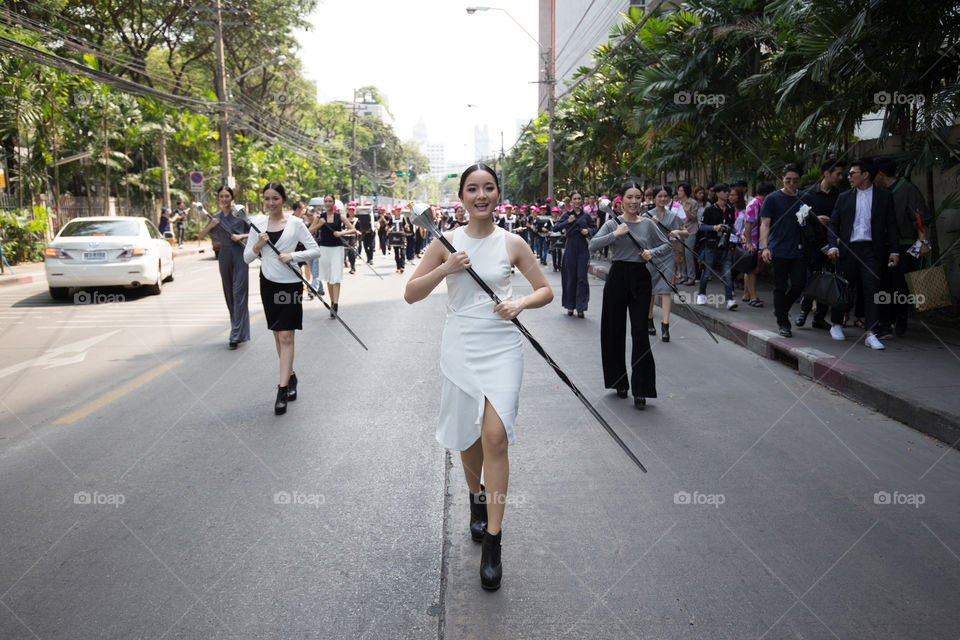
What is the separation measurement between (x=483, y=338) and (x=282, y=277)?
363 centimetres

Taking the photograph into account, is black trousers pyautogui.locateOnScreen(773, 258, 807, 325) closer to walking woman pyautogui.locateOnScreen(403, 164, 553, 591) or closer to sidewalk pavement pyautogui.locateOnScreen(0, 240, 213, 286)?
walking woman pyautogui.locateOnScreen(403, 164, 553, 591)

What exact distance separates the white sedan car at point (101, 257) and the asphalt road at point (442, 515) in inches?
263

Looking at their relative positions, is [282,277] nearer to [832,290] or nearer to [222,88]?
[832,290]

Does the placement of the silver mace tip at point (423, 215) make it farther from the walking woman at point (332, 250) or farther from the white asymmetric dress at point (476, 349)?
the walking woman at point (332, 250)

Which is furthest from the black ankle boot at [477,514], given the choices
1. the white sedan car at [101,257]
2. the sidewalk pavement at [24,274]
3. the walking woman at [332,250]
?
the sidewalk pavement at [24,274]

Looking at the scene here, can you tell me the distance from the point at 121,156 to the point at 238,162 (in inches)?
512

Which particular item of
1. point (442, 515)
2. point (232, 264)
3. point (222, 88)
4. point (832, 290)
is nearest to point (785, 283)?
point (832, 290)

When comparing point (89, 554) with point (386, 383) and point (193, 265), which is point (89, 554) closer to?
point (386, 383)

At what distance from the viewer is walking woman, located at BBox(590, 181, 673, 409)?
21.4ft

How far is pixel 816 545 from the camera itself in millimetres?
3629

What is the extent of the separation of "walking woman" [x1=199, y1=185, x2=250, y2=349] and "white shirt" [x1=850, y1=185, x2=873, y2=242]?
704cm

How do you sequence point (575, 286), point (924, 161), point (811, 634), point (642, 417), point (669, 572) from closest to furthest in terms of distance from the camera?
point (811, 634) → point (669, 572) → point (642, 417) → point (924, 161) → point (575, 286)

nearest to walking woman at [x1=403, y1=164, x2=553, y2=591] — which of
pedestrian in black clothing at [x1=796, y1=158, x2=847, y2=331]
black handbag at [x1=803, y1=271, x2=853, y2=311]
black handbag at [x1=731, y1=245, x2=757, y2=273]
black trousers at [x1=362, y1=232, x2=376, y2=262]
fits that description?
black handbag at [x1=803, y1=271, x2=853, y2=311]

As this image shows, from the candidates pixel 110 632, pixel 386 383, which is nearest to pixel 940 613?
pixel 110 632
